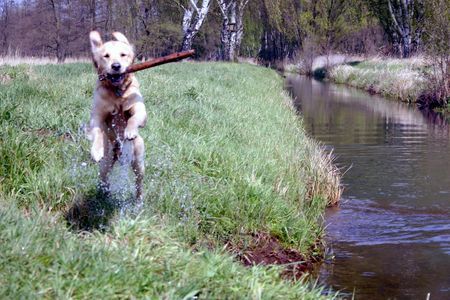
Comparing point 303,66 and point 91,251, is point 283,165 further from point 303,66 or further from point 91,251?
point 303,66

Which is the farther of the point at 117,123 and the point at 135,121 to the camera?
the point at 117,123

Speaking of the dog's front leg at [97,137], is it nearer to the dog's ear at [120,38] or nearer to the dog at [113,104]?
the dog at [113,104]

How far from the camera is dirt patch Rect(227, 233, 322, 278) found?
19.1 ft

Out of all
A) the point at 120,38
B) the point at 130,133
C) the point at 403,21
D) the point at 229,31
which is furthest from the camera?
the point at 403,21

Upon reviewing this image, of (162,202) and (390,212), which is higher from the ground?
(162,202)

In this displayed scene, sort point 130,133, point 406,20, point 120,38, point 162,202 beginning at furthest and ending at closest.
Answer: 1. point 406,20
2. point 162,202
3. point 120,38
4. point 130,133

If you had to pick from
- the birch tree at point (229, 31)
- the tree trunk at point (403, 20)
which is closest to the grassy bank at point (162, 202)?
the birch tree at point (229, 31)

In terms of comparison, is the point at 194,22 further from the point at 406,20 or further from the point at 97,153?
the point at 97,153

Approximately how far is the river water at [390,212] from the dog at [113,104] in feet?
8.13

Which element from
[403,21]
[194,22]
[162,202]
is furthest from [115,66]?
[403,21]

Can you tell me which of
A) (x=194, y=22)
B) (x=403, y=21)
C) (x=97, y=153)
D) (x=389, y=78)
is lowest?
(x=97, y=153)

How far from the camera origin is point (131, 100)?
4.89 meters

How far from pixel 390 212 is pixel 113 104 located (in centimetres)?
508

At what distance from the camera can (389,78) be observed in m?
28.3
